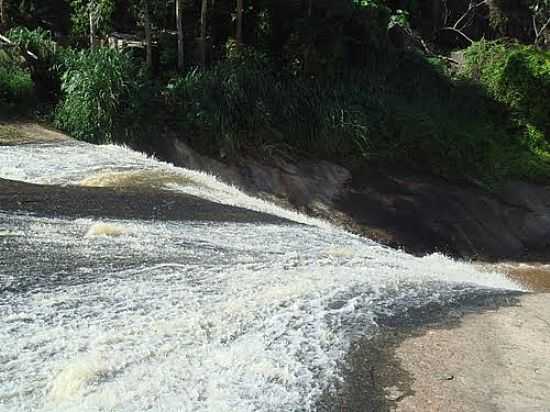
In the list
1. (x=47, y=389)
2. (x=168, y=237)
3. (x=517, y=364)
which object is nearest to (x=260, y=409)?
(x=47, y=389)

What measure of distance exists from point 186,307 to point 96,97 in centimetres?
818

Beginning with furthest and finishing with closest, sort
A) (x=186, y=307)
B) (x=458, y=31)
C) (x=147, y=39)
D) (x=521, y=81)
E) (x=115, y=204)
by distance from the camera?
(x=458, y=31) → (x=521, y=81) → (x=147, y=39) → (x=115, y=204) → (x=186, y=307)

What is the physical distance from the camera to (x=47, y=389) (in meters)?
3.69

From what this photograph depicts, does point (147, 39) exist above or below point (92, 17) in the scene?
below

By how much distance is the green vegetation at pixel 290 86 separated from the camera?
501 inches

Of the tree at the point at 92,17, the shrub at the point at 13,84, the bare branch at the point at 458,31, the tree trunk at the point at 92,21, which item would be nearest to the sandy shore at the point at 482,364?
the shrub at the point at 13,84

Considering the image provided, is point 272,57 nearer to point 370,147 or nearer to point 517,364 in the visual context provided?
point 370,147

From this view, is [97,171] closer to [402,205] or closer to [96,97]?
[96,97]

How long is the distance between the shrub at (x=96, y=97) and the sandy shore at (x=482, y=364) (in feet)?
27.8

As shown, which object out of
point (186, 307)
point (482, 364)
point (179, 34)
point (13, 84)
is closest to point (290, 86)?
point (179, 34)

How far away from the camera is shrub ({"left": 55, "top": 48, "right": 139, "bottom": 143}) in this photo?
12156mm

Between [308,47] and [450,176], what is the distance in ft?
12.7

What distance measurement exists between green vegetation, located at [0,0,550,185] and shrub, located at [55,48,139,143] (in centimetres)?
2

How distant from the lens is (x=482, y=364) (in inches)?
171
